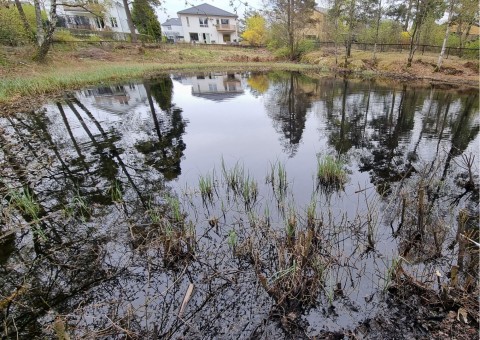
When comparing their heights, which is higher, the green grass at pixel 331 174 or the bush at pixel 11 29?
the bush at pixel 11 29

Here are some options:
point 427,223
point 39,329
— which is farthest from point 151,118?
point 427,223

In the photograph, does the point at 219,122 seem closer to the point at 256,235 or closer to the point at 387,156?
the point at 387,156

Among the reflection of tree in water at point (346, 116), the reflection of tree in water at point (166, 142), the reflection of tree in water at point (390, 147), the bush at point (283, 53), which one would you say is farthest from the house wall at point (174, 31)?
the reflection of tree in water at point (390, 147)

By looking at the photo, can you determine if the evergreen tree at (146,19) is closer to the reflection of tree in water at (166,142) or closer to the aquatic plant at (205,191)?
the reflection of tree in water at (166,142)

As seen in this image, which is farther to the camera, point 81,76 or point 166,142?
point 81,76

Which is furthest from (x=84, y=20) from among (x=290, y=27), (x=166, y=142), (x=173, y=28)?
(x=166, y=142)

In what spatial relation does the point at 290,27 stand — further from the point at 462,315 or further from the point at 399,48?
the point at 462,315

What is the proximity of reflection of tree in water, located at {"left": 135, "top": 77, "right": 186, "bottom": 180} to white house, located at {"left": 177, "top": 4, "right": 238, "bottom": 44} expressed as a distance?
44555mm

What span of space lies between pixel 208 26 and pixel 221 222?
2217 inches

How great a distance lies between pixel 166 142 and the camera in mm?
8633

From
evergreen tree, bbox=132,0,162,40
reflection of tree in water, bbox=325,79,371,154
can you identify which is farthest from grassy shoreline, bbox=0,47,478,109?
reflection of tree in water, bbox=325,79,371,154

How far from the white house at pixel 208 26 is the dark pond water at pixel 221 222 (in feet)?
159

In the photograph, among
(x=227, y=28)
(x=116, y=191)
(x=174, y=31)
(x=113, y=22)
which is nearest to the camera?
(x=116, y=191)

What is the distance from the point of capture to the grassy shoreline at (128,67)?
14.5m
